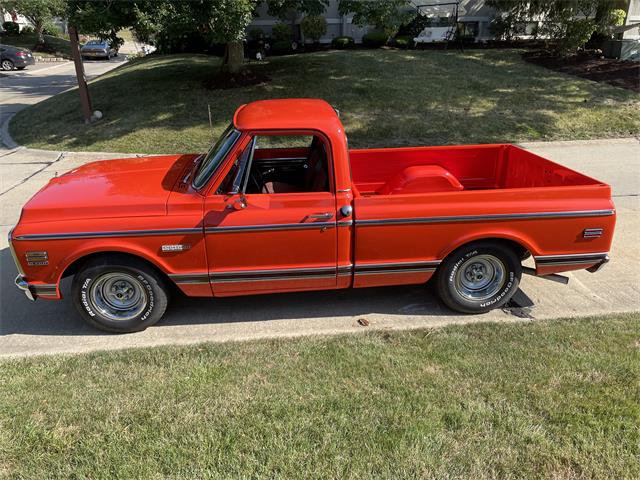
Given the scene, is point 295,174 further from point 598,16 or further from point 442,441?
point 598,16

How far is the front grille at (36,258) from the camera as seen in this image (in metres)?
3.92

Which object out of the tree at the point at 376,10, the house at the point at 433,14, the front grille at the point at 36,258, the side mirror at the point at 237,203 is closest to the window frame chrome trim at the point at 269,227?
the side mirror at the point at 237,203

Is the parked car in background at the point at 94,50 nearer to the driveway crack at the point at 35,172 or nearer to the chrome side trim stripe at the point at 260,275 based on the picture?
the driveway crack at the point at 35,172

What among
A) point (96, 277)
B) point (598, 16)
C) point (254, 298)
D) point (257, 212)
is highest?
point (598, 16)

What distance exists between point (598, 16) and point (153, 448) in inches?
769

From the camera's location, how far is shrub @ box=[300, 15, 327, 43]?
21.3 meters

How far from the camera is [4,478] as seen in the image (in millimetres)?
2838

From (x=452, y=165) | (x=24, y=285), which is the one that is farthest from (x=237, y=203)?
(x=452, y=165)

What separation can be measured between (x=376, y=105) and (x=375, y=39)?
30.7 feet

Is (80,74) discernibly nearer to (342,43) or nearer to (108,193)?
(108,193)

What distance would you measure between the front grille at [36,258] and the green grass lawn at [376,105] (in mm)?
7029

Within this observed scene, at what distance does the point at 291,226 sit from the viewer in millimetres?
4008

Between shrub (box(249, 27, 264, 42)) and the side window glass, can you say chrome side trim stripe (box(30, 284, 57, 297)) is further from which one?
shrub (box(249, 27, 264, 42))

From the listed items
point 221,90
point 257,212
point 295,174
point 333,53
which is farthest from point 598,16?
point 257,212
